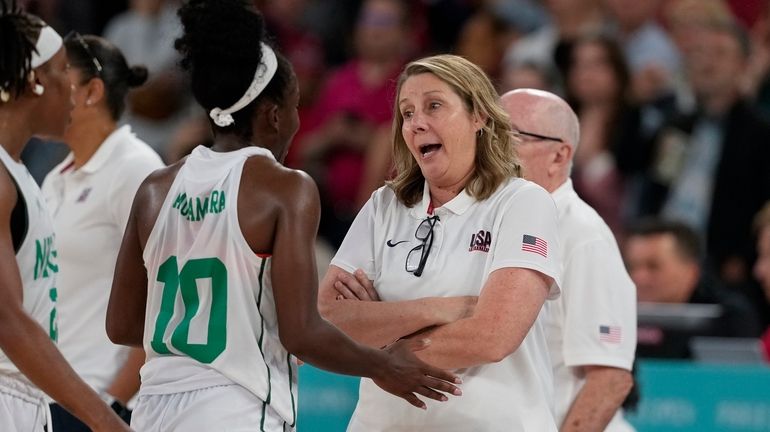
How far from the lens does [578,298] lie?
5027 millimetres

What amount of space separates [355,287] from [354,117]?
18.8 feet

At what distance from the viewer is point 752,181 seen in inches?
359

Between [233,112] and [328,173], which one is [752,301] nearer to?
[328,173]

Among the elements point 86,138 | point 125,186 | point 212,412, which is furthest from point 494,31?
point 212,412

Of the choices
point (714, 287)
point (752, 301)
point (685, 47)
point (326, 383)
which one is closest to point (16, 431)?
point (326, 383)

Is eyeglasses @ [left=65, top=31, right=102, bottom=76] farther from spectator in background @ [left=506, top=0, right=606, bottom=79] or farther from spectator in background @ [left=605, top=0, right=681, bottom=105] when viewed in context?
spectator in background @ [left=605, top=0, right=681, bottom=105]

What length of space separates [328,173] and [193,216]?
6.09 metres

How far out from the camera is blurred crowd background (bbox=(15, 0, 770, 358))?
905cm

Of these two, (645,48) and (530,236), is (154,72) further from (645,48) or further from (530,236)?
(530,236)

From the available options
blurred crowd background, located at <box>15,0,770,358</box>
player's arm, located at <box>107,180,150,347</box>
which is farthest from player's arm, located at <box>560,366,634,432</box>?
blurred crowd background, located at <box>15,0,770,358</box>

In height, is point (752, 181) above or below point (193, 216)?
below

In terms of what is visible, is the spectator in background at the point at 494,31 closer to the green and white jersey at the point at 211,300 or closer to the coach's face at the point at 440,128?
the coach's face at the point at 440,128

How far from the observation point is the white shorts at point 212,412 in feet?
13.2

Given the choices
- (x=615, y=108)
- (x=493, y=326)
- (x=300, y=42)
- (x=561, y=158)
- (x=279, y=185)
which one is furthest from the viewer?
(x=300, y=42)
